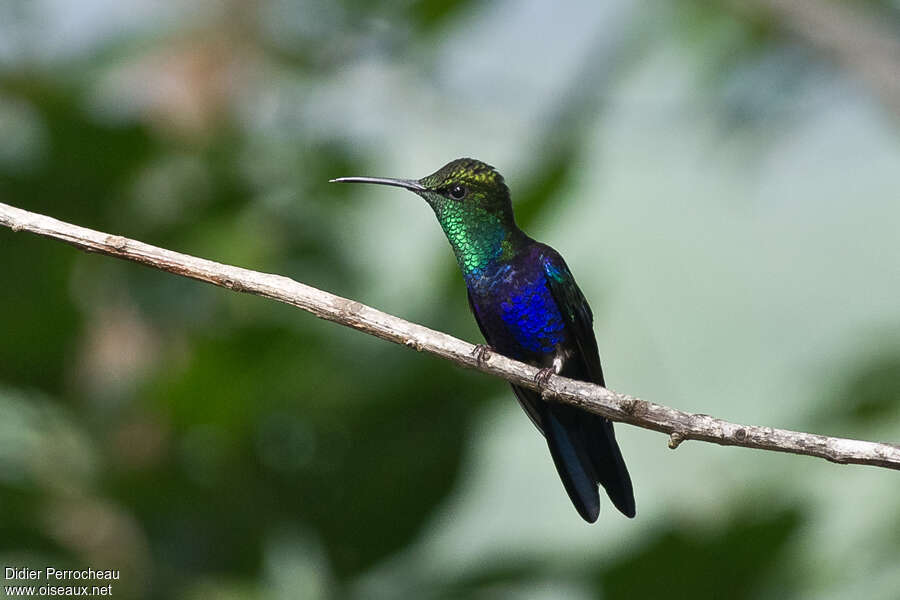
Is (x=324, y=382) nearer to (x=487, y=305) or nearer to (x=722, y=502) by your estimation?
(x=487, y=305)

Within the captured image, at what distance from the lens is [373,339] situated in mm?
3586

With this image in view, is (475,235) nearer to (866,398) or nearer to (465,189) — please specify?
(465,189)

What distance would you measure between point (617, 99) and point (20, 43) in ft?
7.39

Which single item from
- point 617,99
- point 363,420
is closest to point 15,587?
point 363,420

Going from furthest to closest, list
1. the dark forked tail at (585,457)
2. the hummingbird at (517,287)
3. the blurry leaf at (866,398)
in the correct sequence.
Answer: the blurry leaf at (866,398), the hummingbird at (517,287), the dark forked tail at (585,457)

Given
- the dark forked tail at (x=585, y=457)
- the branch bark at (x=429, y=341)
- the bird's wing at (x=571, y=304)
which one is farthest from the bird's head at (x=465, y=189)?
the branch bark at (x=429, y=341)

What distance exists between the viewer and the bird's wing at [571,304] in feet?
8.07

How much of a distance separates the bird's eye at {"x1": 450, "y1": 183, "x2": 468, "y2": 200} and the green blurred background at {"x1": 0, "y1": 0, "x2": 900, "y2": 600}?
806 millimetres

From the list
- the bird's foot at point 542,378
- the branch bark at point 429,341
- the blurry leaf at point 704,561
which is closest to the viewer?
the branch bark at point 429,341

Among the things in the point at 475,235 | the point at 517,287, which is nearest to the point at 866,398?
the point at 517,287

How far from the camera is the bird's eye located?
247 centimetres

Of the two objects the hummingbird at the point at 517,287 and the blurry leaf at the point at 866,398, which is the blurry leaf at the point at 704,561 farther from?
the hummingbird at the point at 517,287

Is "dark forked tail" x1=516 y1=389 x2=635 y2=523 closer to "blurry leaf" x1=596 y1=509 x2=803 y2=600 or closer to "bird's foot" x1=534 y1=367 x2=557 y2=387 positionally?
"bird's foot" x1=534 y1=367 x2=557 y2=387

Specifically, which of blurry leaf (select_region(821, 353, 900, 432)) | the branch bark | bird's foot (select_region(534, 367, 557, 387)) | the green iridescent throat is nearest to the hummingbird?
the green iridescent throat
